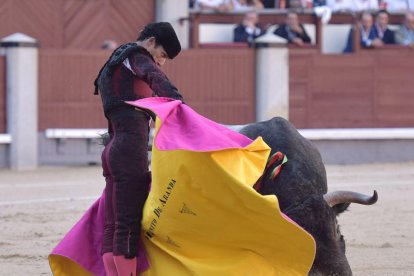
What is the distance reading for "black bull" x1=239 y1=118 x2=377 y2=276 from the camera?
375cm

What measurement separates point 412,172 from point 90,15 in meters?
3.92

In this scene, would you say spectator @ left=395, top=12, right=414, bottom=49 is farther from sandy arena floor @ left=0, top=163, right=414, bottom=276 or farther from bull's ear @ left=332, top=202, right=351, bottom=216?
bull's ear @ left=332, top=202, right=351, bottom=216

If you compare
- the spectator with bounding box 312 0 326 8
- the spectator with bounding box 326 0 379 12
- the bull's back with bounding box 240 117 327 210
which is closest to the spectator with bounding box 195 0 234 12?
the spectator with bounding box 312 0 326 8

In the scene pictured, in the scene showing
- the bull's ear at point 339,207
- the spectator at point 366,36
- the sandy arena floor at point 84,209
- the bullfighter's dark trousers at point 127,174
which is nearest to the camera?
the bullfighter's dark trousers at point 127,174

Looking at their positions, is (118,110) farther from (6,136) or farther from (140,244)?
(6,136)

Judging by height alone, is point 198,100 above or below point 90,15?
below

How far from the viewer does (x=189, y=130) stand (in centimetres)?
360

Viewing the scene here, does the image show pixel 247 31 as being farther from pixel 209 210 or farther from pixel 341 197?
pixel 209 210

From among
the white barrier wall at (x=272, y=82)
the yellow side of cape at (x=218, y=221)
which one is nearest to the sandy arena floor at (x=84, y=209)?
the white barrier wall at (x=272, y=82)

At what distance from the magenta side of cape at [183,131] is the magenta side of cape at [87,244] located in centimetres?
50

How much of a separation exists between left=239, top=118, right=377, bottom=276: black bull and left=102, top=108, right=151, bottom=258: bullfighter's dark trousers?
48cm

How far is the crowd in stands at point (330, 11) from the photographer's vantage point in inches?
425

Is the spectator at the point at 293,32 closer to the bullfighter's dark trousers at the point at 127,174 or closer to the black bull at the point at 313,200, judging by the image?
the black bull at the point at 313,200

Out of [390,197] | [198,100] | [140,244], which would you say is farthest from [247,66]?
[140,244]
